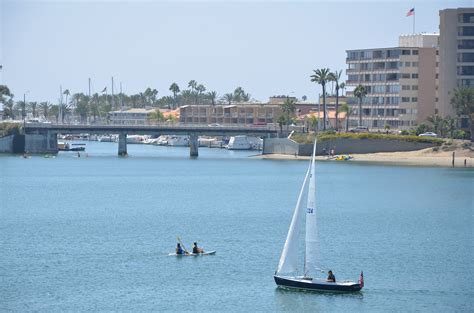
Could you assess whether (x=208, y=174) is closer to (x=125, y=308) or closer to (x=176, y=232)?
(x=176, y=232)

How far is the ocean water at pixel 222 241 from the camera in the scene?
6956cm

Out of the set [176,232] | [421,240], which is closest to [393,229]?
[421,240]

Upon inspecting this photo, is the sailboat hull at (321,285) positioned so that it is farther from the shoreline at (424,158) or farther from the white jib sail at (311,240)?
the shoreline at (424,158)

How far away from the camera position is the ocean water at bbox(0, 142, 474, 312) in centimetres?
6956

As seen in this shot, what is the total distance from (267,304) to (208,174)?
108531 mm

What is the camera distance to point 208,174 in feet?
578

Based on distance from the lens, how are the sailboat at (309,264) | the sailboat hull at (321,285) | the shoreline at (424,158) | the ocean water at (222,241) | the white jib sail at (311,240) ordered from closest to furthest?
the ocean water at (222,241), the sailboat hull at (321,285), the sailboat at (309,264), the white jib sail at (311,240), the shoreline at (424,158)

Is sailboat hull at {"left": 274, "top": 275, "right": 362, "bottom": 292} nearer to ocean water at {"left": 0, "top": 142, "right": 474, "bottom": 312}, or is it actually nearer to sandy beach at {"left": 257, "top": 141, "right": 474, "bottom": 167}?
ocean water at {"left": 0, "top": 142, "right": 474, "bottom": 312}

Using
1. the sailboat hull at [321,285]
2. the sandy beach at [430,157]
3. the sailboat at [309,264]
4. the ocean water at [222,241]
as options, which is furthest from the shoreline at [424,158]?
the sailboat hull at [321,285]

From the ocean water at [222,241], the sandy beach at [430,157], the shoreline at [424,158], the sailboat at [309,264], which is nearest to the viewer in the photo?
the ocean water at [222,241]

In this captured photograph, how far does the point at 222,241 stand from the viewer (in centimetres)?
9244

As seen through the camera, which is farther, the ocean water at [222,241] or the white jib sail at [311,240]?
the white jib sail at [311,240]

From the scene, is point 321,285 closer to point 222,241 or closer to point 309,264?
point 309,264

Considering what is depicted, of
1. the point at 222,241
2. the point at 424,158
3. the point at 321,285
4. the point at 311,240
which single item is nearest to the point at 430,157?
the point at 424,158
